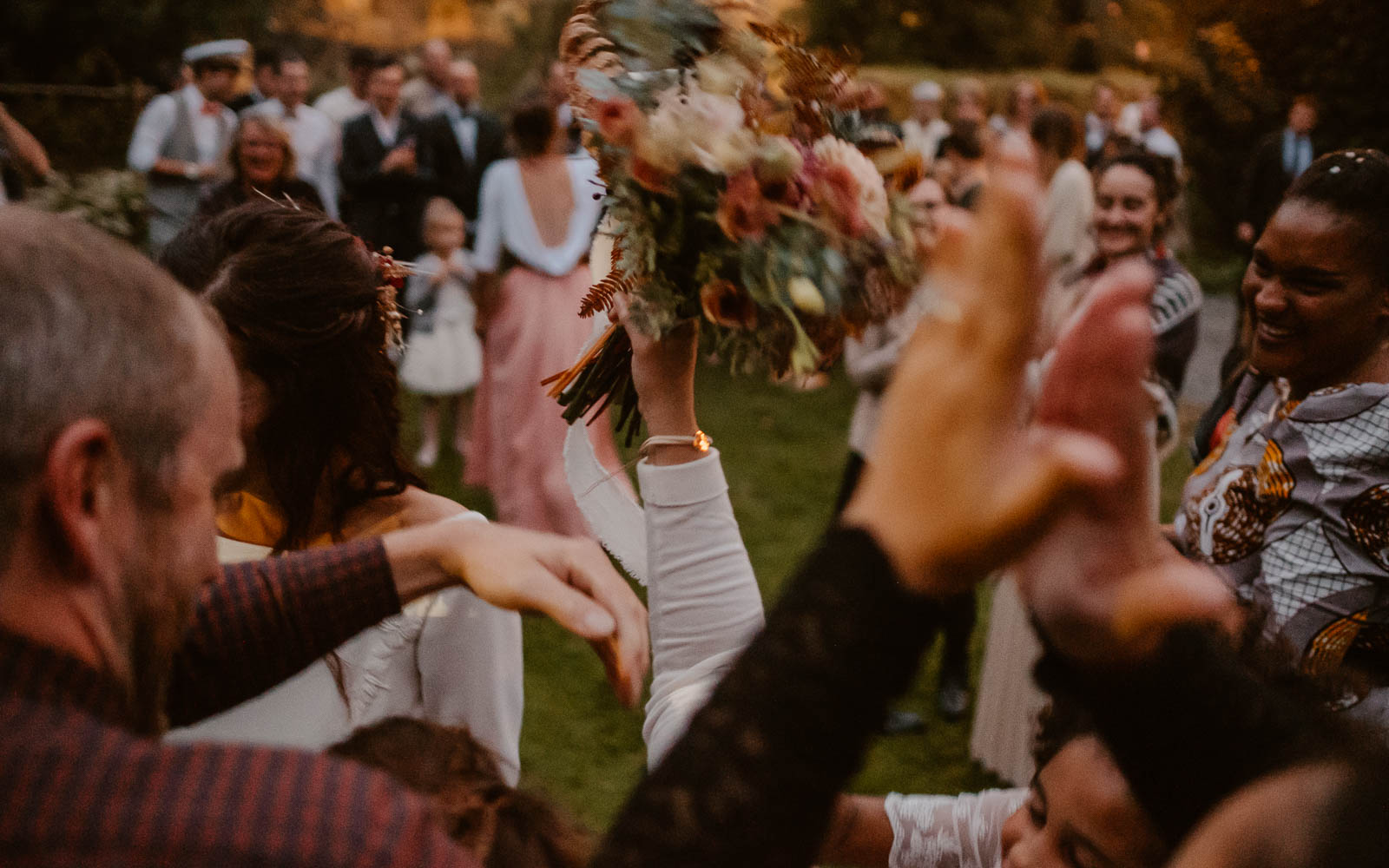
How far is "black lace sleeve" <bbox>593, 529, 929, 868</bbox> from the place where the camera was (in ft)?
2.62

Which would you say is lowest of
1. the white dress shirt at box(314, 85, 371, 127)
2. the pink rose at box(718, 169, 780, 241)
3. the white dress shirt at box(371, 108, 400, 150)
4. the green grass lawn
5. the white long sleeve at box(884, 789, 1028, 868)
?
the green grass lawn

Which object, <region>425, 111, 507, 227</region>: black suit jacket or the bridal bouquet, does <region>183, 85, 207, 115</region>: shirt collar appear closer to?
<region>425, 111, 507, 227</region>: black suit jacket

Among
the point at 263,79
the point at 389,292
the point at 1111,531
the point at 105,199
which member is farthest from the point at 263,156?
the point at 105,199

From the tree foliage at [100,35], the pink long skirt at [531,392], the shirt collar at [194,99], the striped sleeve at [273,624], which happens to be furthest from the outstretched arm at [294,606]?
the tree foliage at [100,35]

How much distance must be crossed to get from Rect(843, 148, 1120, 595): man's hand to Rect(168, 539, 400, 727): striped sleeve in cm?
73

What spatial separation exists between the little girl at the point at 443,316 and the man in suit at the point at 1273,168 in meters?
6.23

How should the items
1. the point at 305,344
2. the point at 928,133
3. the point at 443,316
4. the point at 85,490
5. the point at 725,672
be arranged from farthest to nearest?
the point at 928,133, the point at 443,316, the point at 305,344, the point at 725,672, the point at 85,490

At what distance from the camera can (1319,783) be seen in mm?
924

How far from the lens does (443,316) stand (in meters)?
6.68

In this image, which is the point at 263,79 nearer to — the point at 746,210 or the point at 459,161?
the point at 459,161

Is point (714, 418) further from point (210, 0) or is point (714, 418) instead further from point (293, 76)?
point (210, 0)

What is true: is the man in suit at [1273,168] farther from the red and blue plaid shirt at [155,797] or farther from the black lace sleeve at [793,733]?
the red and blue plaid shirt at [155,797]

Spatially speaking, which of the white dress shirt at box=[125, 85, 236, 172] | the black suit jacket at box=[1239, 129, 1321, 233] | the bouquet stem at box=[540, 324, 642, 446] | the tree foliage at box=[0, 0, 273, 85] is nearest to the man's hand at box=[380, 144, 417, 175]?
the white dress shirt at box=[125, 85, 236, 172]

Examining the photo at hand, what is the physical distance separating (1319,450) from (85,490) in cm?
211
